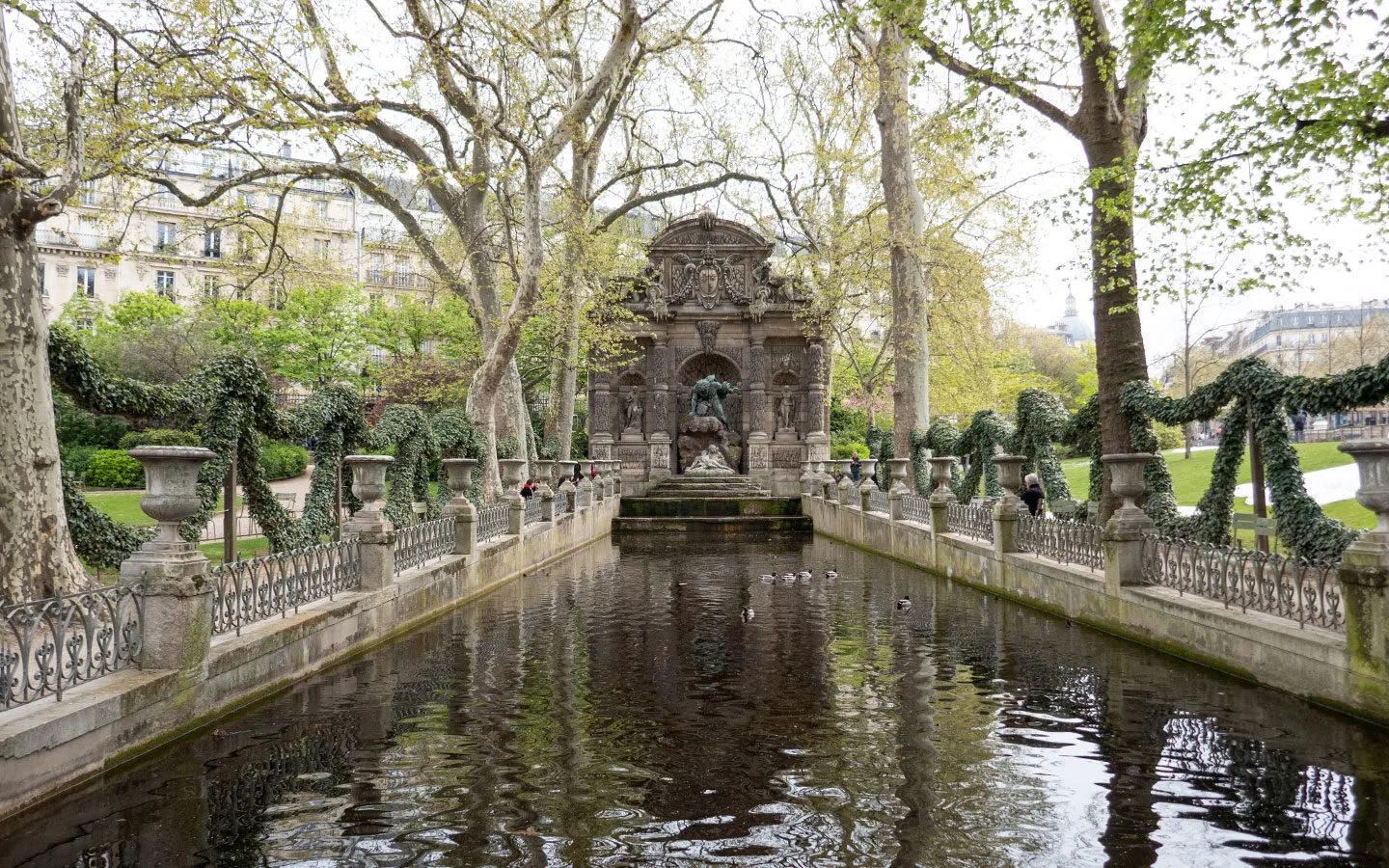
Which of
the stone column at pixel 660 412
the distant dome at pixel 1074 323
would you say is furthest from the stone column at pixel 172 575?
the distant dome at pixel 1074 323

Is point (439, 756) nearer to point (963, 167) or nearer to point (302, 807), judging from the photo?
point (302, 807)

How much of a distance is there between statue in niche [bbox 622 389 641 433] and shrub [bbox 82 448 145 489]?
636 inches

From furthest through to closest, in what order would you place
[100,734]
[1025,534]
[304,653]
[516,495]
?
[516,495]
[1025,534]
[304,653]
[100,734]

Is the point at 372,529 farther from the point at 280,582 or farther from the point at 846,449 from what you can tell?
the point at 846,449

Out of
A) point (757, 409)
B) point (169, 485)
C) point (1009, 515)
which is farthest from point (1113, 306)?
point (757, 409)

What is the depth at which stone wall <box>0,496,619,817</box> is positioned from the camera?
4.53 meters

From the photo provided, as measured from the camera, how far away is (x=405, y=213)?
66.8 feet

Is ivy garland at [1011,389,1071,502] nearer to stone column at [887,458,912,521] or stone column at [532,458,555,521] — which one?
stone column at [887,458,912,521]

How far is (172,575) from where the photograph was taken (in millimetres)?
5918

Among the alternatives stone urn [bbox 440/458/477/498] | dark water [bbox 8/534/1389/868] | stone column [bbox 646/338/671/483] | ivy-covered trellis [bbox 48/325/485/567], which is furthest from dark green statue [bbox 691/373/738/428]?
dark water [bbox 8/534/1389/868]

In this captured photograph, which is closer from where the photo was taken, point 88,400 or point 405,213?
point 88,400

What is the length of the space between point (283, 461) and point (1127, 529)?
28.0 metres

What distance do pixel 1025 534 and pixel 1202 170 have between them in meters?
4.86

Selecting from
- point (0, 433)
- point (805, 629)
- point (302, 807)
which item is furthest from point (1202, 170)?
point (0, 433)
